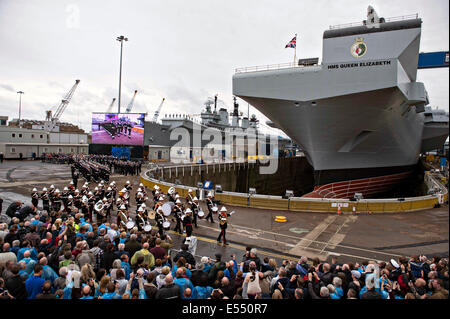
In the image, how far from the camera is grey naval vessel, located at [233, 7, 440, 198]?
48.3ft

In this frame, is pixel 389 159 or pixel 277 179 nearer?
pixel 389 159

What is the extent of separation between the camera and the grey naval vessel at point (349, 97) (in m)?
14.7

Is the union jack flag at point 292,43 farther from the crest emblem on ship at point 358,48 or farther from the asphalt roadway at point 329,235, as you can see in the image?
the asphalt roadway at point 329,235

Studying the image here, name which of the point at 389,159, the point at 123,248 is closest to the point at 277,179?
the point at 389,159

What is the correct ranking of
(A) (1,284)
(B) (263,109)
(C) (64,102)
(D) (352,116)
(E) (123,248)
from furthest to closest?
(C) (64,102) < (B) (263,109) < (D) (352,116) < (E) (123,248) < (A) (1,284)

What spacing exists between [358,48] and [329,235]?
445 inches

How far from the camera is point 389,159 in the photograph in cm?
2323

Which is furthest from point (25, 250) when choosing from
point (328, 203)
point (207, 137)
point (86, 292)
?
point (207, 137)

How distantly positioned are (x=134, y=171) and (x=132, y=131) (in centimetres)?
1461

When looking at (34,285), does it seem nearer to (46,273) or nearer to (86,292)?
(46,273)

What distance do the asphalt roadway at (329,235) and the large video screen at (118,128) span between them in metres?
26.6

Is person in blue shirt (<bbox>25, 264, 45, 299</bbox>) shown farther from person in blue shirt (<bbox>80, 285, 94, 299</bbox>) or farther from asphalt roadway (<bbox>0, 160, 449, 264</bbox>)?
asphalt roadway (<bbox>0, 160, 449, 264</bbox>)
